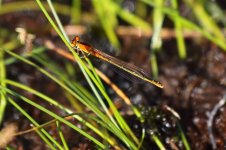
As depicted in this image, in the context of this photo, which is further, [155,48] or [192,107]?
[155,48]

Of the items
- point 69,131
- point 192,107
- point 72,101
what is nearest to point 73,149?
point 69,131

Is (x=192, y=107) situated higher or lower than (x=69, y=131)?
lower

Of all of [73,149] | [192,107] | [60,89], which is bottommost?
[192,107]

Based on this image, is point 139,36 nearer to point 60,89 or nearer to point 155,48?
point 155,48

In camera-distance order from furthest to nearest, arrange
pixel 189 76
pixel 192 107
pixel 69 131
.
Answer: pixel 189 76, pixel 192 107, pixel 69 131

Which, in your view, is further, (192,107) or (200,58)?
(200,58)

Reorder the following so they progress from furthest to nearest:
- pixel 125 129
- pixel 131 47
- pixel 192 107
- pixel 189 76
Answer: pixel 131 47 < pixel 189 76 < pixel 192 107 < pixel 125 129

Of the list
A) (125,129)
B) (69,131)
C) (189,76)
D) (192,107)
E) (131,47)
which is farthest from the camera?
(131,47)

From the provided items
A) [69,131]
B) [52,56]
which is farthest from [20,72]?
[69,131]

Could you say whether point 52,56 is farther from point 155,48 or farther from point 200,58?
point 200,58
